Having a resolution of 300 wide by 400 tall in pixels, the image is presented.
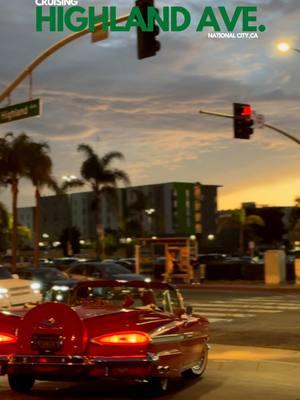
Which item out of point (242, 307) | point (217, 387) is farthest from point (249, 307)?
point (217, 387)

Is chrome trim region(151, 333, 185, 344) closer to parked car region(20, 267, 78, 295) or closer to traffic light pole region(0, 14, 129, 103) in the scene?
traffic light pole region(0, 14, 129, 103)

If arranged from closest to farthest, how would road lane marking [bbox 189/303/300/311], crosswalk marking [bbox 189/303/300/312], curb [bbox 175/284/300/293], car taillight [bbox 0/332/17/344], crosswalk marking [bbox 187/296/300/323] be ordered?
→ car taillight [bbox 0/332/17/344]
crosswalk marking [bbox 187/296/300/323]
crosswalk marking [bbox 189/303/300/312]
road lane marking [bbox 189/303/300/311]
curb [bbox 175/284/300/293]

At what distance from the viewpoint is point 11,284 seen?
2019 centimetres

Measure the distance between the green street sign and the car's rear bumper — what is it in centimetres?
1188

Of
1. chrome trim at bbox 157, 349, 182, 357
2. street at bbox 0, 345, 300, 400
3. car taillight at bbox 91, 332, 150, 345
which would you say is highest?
car taillight at bbox 91, 332, 150, 345

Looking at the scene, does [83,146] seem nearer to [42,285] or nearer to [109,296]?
[42,285]

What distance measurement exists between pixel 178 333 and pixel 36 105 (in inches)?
459

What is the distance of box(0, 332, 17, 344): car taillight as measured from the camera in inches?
334

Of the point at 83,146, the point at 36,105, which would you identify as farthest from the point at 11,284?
the point at 83,146

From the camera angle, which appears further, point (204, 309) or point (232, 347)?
point (204, 309)

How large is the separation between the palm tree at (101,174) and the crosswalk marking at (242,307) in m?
30.3

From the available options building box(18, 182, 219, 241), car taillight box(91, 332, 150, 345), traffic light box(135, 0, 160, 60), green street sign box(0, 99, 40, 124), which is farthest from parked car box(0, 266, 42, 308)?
building box(18, 182, 219, 241)

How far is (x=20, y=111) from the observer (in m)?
19.9

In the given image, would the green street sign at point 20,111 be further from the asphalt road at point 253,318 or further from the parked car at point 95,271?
the parked car at point 95,271
